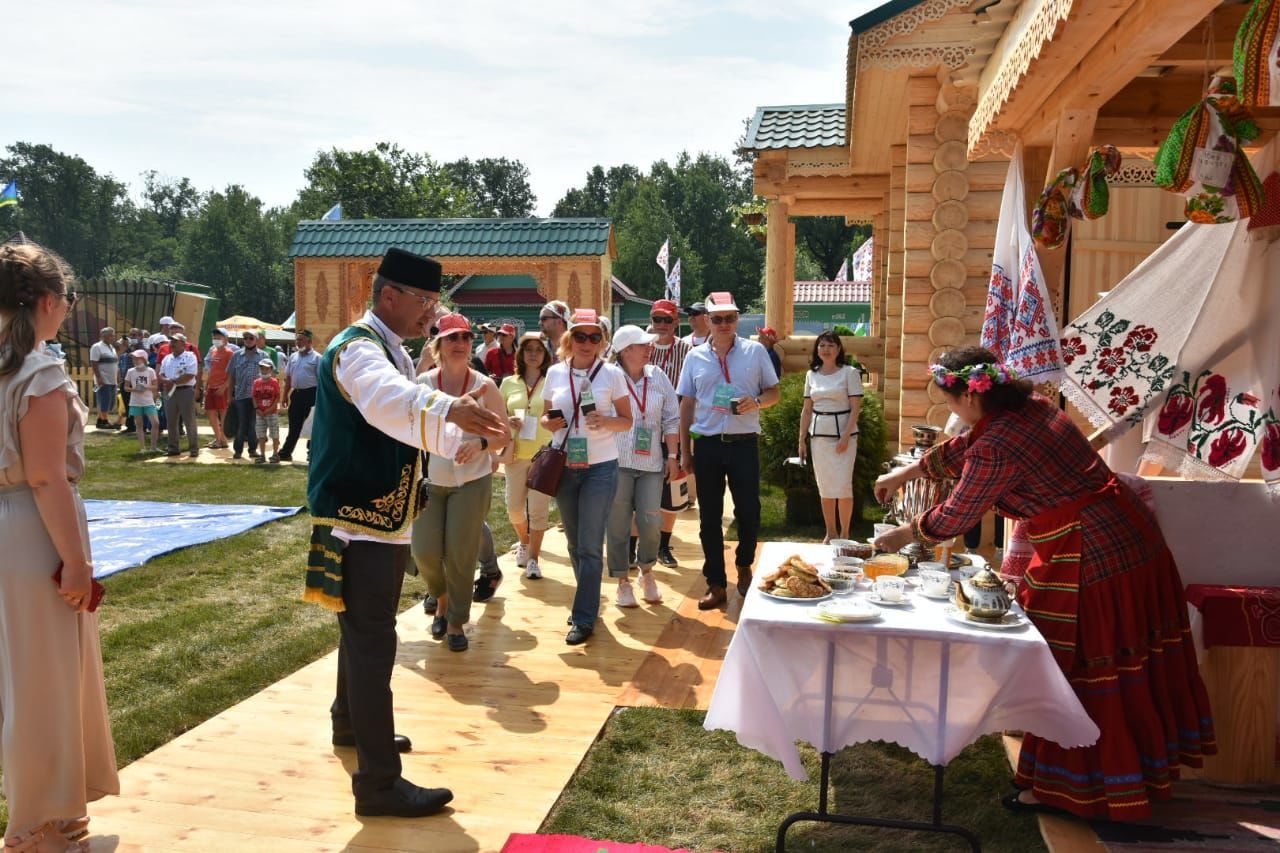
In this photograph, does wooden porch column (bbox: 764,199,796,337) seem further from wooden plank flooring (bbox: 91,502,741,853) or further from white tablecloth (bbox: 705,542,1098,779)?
white tablecloth (bbox: 705,542,1098,779)

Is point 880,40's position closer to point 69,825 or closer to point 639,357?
A: point 639,357

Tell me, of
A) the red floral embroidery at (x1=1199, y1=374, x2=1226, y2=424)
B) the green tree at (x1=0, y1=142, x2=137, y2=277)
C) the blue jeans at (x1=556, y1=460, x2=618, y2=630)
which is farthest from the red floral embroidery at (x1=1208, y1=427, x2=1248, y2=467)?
the green tree at (x1=0, y1=142, x2=137, y2=277)

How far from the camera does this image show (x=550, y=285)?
20.2 metres

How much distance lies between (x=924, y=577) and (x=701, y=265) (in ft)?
188

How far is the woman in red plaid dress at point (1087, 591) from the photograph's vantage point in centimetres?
343

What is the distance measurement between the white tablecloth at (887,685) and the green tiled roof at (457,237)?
1697 centimetres

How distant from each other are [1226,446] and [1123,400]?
50 centimetres

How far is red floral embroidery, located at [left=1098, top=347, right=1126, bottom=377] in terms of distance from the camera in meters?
4.54

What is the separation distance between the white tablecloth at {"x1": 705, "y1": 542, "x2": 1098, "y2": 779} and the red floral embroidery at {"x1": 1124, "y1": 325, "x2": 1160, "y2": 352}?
198 centimetres

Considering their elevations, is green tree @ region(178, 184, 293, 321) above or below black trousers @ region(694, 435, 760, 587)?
above

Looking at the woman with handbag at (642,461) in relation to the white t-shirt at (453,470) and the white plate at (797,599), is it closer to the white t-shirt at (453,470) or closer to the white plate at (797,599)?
the white t-shirt at (453,470)

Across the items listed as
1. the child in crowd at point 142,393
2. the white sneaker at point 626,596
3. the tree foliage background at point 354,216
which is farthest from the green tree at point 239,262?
the white sneaker at point 626,596

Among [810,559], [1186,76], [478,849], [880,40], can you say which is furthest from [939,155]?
[478,849]

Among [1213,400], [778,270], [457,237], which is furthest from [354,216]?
[1213,400]
